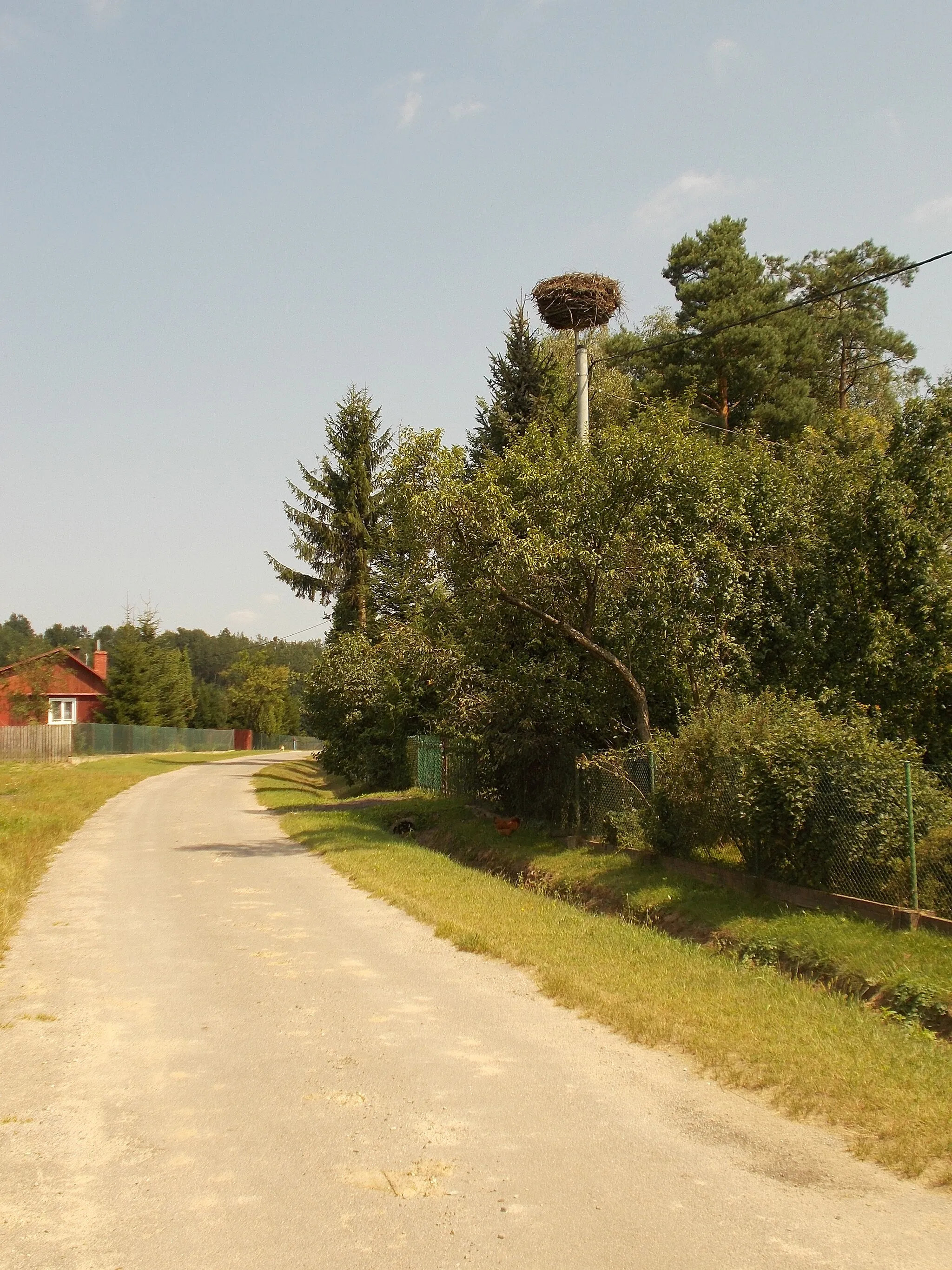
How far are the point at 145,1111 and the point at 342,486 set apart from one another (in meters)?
36.6

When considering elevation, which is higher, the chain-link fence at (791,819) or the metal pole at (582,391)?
the metal pole at (582,391)

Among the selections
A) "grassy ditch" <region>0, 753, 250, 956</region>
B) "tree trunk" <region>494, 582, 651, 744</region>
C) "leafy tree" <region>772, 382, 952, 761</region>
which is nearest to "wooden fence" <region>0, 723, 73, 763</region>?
"grassy ditch" <region>0, 753, 250, 956</region>

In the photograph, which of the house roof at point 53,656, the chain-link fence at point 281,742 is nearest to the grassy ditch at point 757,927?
the house roof at point 53,656

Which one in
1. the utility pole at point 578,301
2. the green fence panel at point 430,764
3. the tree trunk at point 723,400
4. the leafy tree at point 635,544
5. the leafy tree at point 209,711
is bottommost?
the green fence panel at point 430,764

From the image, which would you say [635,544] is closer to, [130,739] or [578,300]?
[578,300]

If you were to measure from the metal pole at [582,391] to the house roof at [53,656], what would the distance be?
42927 millimetres

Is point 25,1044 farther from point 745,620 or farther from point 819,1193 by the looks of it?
point 745,620

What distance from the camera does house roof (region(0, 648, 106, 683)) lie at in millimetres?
54156

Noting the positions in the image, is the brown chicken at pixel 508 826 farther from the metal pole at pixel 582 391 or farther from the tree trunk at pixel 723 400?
the tree trunk at pixel 723 400

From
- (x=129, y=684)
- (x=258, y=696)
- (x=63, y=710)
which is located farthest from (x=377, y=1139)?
(x=258, y=696)

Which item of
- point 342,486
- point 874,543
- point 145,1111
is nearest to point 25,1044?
point 145,1111

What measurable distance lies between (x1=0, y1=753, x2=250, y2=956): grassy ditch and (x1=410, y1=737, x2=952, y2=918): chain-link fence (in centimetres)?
828

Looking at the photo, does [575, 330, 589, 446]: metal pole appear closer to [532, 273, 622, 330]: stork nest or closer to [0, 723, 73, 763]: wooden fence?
[532, 273, 622, 330]: stork nest

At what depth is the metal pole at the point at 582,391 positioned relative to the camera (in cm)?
1903
